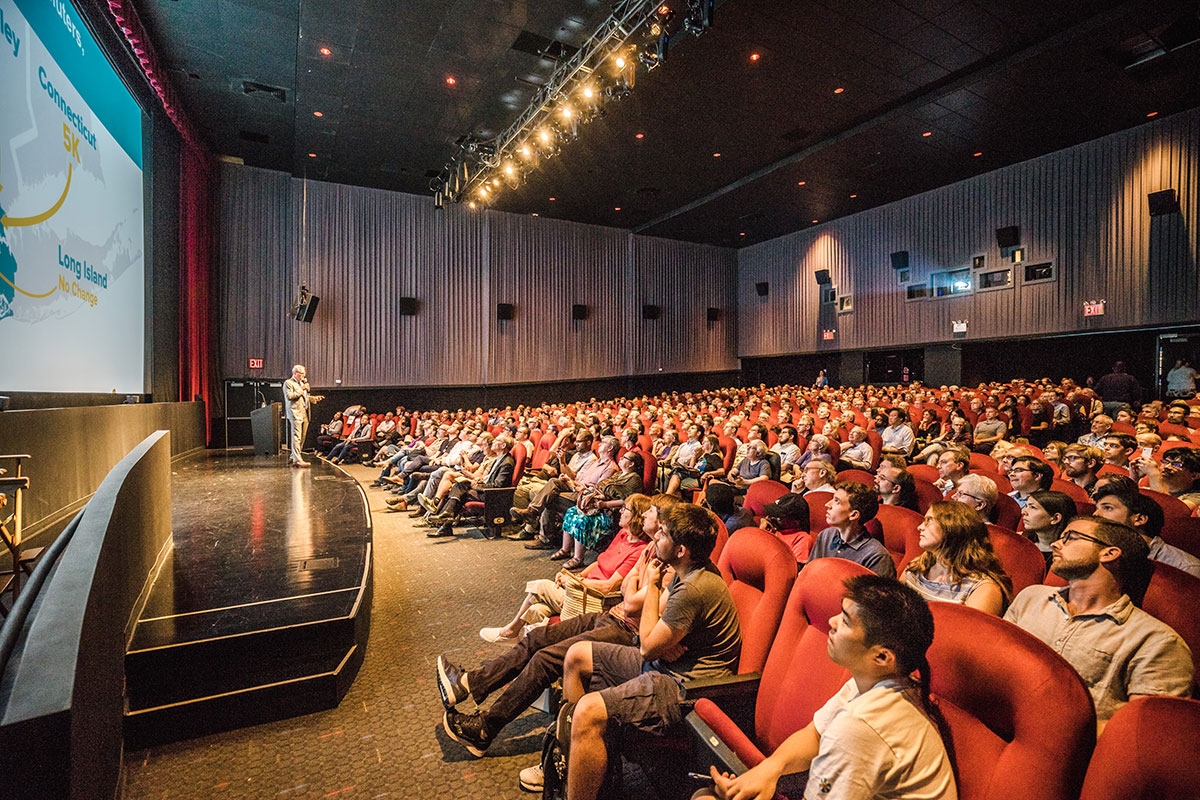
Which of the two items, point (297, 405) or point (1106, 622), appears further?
point (297, 405)

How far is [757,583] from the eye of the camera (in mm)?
2201

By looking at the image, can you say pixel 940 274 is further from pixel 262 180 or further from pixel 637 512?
pixel 262 180

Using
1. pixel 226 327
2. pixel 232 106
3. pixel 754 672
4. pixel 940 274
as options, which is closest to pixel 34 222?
pixel 754 672

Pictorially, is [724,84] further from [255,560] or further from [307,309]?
[307,309]

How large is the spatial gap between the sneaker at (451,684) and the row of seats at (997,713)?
3.77 ft

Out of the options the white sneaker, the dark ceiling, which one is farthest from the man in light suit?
the white sneaker

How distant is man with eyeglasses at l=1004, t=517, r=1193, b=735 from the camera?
57.1 inches

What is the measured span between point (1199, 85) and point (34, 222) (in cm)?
1464

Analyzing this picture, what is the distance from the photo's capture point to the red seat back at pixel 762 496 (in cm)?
356

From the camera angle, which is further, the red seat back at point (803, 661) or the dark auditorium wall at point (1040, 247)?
the dark auditorium wall at point (1040, 247)

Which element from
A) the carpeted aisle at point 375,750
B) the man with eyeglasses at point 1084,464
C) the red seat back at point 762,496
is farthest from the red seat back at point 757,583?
the man with eyeglasses at point 1084,464

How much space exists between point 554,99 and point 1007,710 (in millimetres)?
8830

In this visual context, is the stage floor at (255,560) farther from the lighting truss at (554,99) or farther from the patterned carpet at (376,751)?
the lighting truss at (554,99)

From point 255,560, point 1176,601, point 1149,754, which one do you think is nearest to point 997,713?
point 1149,754
